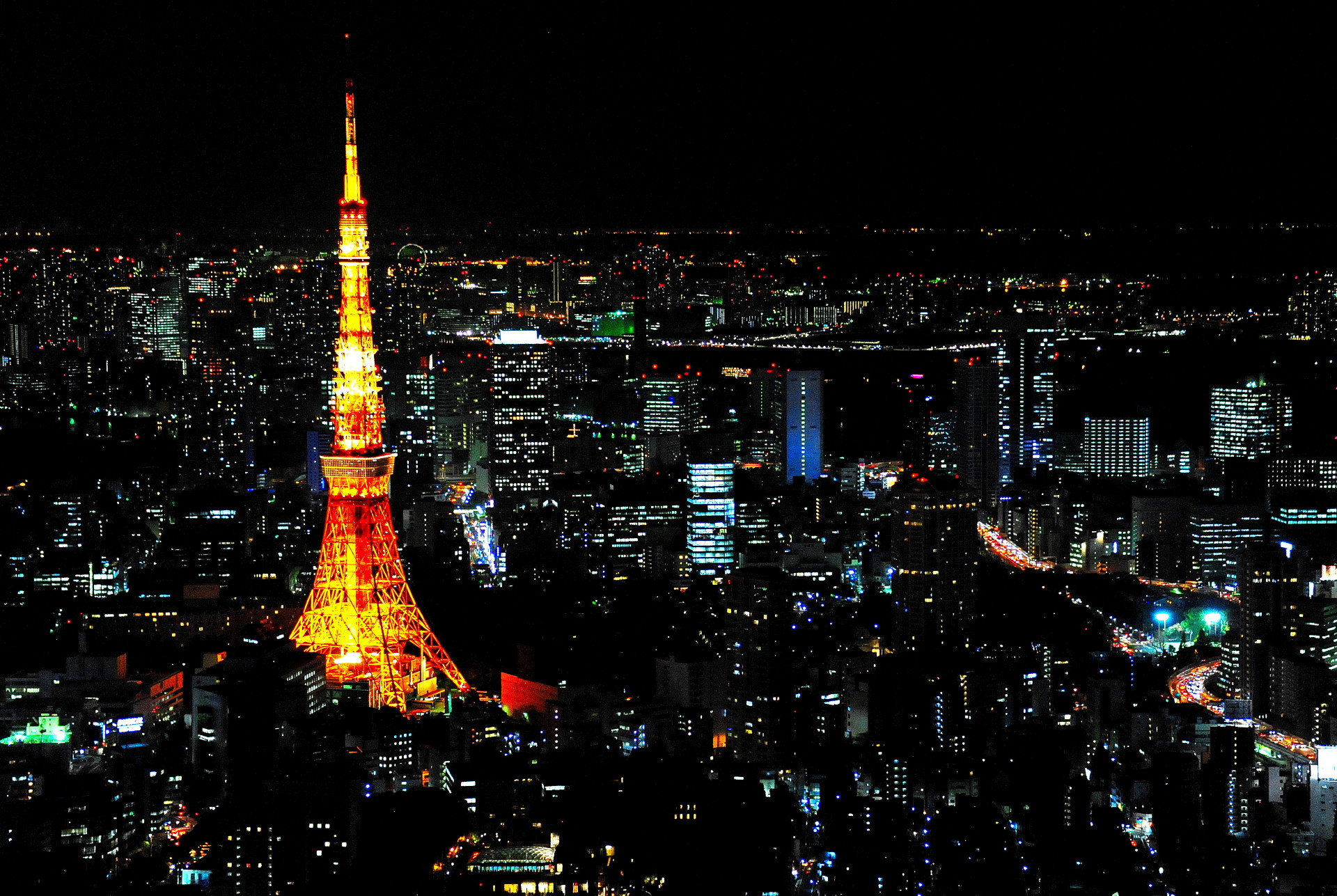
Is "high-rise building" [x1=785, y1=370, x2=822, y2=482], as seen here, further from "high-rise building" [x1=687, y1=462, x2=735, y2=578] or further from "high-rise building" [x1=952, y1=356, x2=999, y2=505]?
"high-rise building" [x1=687, y1=462, x2=735, y2=578]

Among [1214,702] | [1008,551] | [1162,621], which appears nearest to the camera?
[1214,702]

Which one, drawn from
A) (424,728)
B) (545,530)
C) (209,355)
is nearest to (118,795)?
(424,728)

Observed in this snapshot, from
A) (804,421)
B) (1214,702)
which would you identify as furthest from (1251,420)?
(1214,702)

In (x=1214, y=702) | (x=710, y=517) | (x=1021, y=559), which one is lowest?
(x=1214, y=702)

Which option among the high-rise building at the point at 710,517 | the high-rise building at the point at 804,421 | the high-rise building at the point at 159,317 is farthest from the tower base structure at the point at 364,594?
the high-rise building at the point at 804,421

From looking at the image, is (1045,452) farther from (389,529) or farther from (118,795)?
(118,795)

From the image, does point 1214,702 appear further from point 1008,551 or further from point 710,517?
point 710,517

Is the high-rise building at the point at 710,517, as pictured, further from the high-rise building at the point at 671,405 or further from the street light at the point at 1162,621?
the street light at the point at 1162,621
